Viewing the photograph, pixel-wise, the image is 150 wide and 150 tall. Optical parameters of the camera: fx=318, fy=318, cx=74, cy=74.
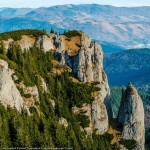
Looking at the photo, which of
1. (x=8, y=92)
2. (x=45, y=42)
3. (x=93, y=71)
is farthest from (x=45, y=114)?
(x=45, y=42)

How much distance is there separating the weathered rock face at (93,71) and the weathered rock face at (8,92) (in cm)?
3770

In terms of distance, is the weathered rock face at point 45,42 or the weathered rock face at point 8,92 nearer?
the weathered rock face at point 8,92

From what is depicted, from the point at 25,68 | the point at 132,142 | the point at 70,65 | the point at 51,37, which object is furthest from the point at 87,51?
the point at 132,142

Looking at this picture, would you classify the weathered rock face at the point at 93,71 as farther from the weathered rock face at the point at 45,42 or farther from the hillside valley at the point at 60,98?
the weathered rock face at the point at 45,42

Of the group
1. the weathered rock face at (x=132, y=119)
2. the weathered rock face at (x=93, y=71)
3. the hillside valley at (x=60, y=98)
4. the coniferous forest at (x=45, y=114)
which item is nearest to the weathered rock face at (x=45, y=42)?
the hillside valley at (x=60, y=98)

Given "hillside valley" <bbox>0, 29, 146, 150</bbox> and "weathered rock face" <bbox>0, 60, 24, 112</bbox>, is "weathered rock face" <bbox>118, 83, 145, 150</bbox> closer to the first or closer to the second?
"hillside valley" <bbox>0, 29, 146, 150</bbox>

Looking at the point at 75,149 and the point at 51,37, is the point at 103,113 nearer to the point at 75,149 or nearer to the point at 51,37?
the point at 75,149

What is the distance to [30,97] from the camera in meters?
128

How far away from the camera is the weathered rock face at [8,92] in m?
113

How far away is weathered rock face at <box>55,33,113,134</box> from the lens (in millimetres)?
142750

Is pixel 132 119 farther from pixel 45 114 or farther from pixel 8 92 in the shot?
pixel 8 92

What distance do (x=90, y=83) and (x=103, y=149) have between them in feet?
116

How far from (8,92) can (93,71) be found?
181ft

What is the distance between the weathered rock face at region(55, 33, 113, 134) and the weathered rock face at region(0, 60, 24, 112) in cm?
3770
